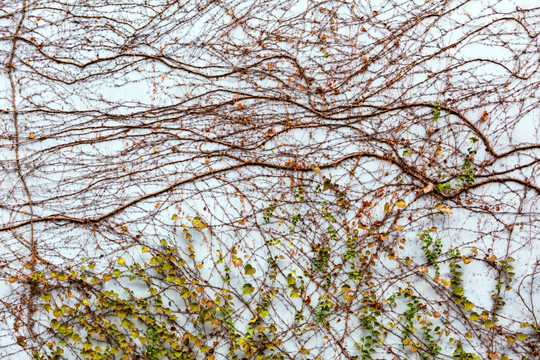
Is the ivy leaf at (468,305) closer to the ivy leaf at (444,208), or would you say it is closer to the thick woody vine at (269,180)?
the thick woody vine at (269,180)

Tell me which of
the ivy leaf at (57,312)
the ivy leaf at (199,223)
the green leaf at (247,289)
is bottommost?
the ivy leaf at (57,312)

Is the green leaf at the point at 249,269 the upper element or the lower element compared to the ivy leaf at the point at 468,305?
lower

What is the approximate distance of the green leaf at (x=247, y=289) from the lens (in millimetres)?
2184

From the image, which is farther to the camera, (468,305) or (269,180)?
(269,180)

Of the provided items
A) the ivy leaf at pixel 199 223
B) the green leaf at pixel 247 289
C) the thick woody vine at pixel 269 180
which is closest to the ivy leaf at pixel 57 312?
the thick woody vine at pixel 269 180

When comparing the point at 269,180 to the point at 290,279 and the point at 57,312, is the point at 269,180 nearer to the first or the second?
the point at 290,279

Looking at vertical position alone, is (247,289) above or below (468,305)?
below

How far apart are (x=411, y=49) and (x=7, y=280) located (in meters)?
3.17

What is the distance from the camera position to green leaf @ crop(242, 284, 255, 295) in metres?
2.18

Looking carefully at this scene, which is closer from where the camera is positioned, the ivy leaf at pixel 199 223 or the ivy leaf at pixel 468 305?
the ivy leaf at pixel 468 305

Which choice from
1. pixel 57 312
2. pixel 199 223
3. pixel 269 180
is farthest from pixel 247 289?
pixel 57 312

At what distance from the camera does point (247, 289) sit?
220 centimetres

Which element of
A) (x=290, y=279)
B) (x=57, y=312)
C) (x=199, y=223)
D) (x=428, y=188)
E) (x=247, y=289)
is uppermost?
(x=428, y=188)

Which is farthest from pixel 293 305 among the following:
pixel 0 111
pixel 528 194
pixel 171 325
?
pixel 0 111
